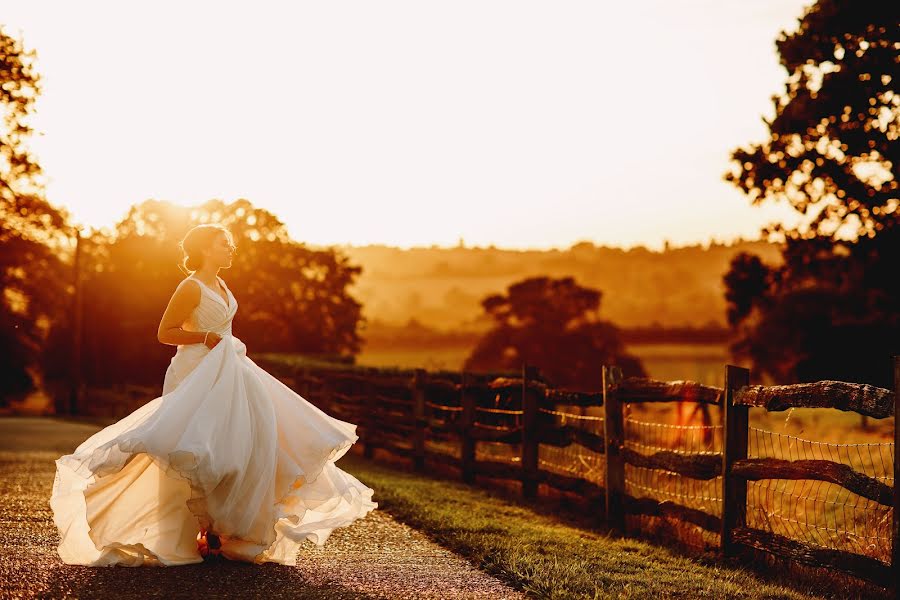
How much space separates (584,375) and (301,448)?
61173 mm

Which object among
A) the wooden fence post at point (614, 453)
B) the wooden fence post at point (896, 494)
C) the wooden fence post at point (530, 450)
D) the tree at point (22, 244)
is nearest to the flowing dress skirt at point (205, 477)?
the wooden fence post at point (896, 494)

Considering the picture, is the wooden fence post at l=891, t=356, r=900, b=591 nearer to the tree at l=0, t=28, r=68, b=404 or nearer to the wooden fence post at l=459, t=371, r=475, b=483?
the wooden fence post at l=459, t=371, r=475, b=483

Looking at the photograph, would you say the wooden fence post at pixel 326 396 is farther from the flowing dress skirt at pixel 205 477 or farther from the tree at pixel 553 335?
the tree at pixel 553 335

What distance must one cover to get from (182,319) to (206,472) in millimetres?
1158

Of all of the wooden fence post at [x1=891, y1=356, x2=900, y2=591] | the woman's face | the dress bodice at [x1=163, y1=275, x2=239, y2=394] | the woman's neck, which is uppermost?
the woman's face

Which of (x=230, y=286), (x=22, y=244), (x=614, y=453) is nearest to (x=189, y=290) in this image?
(x=614, y=453)

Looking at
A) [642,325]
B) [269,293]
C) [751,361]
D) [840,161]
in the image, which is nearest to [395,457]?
[840,161]

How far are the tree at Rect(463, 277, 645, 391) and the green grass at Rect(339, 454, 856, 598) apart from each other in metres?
56.3

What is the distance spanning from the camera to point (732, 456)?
8758 mm

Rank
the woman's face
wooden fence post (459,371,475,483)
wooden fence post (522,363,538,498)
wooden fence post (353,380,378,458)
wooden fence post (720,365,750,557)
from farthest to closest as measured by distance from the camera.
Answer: wooden fence post (353,380,378,458) → wooden fence post (459,371,475,483) → wooden fence post (522,363,538,498) → wooden fence post (720,365,750,557) → the woman's face

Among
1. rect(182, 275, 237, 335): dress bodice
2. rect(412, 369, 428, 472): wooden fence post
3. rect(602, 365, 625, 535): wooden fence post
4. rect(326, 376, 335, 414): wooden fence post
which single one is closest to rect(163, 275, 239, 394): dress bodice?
rect(182, 275, 237, 335): dress bodice

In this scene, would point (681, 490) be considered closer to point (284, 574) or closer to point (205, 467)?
point (284, 574)

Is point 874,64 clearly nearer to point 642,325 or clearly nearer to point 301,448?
point 301,448

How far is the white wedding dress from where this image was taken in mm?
7117
